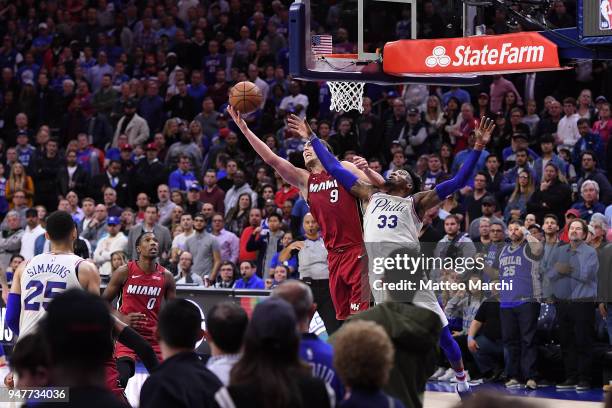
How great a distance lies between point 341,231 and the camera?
399 inches

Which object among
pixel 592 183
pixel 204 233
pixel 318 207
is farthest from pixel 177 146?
pixel 318 207

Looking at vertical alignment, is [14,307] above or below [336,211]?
below

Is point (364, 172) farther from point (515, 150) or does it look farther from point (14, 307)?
point (515, 150)

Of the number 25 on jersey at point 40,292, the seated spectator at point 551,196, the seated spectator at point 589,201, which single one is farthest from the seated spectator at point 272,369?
the seated spectator at point 551,196

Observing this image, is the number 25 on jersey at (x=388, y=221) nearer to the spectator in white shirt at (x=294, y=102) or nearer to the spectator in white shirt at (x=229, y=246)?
the spectator in white shirt at (x=229, y=246)

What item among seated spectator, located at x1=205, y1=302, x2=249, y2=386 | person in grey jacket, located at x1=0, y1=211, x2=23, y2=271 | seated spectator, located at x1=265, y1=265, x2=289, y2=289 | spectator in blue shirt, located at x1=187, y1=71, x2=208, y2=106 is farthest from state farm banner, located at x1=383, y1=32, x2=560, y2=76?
spectator in blue shirt, located at x1=187, y1=71, x2=208, y2=106

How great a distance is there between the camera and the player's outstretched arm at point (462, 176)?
916 centimetres

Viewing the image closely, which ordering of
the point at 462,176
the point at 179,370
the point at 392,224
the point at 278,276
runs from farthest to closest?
the point at 278,276 → the point at 392,224 → the point at 462,176 → the point at 179,370

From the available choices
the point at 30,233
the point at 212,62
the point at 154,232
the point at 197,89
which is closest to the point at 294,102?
the point at 197,89

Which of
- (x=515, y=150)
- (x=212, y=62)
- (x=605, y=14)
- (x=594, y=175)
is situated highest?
(x=212, y=62)

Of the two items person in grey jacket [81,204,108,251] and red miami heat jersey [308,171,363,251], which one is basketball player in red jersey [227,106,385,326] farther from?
person in grey jacket [81,204,108,251]

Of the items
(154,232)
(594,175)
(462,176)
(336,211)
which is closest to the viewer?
(462,176)

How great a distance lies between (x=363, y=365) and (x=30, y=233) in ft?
44.9

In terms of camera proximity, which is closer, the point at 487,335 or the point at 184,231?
the point at 487,335
